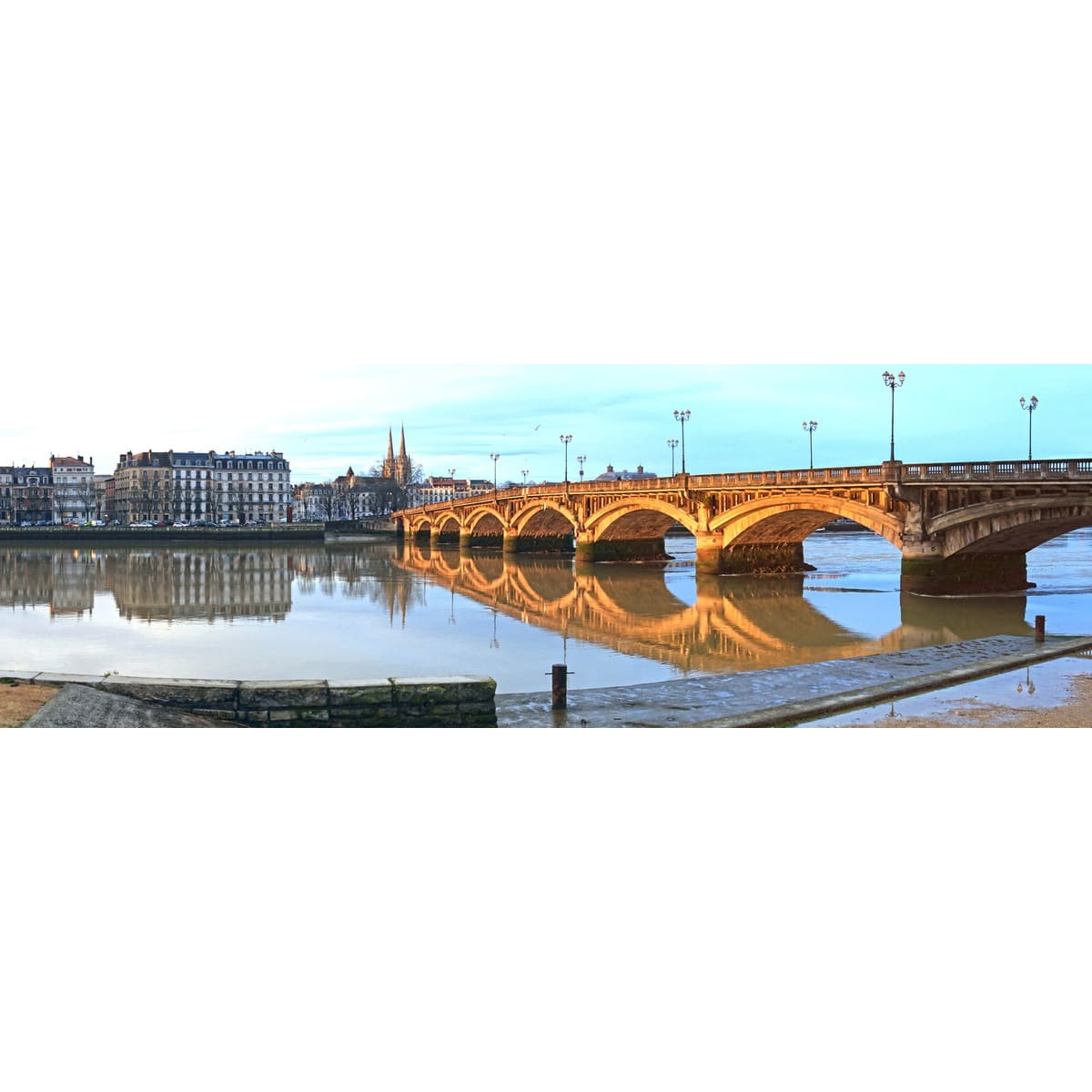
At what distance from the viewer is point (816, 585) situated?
41625 mm

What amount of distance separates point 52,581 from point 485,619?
25095mm

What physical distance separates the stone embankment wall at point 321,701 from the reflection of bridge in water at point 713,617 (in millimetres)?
8525

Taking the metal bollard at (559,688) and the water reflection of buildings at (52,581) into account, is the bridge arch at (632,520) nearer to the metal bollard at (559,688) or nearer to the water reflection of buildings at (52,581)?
the water reflection of buildings at (52,581)

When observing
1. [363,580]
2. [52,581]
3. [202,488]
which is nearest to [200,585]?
[52,581]

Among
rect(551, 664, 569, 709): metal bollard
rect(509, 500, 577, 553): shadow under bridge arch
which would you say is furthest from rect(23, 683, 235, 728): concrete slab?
rect(509, 500, 577, 553): shadow under bridge arch

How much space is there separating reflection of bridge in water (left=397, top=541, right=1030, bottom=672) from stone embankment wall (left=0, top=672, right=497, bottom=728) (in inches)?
336

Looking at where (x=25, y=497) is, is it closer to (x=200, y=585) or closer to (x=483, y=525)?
(x=483, y=525)

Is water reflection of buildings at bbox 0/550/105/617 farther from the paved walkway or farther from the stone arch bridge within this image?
the stone arch bridge

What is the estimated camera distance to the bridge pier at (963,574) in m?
34.1

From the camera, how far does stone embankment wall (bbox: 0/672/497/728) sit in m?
11.3

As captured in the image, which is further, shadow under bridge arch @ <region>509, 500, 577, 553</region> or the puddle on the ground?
shadow under bridge arch @ <region>509, 500, 577, 553</region>

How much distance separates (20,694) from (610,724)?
6.64m

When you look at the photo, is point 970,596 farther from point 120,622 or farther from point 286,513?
point 286,513

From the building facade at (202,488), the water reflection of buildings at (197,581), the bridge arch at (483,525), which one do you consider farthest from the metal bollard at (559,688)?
the building facade at (202,488)
